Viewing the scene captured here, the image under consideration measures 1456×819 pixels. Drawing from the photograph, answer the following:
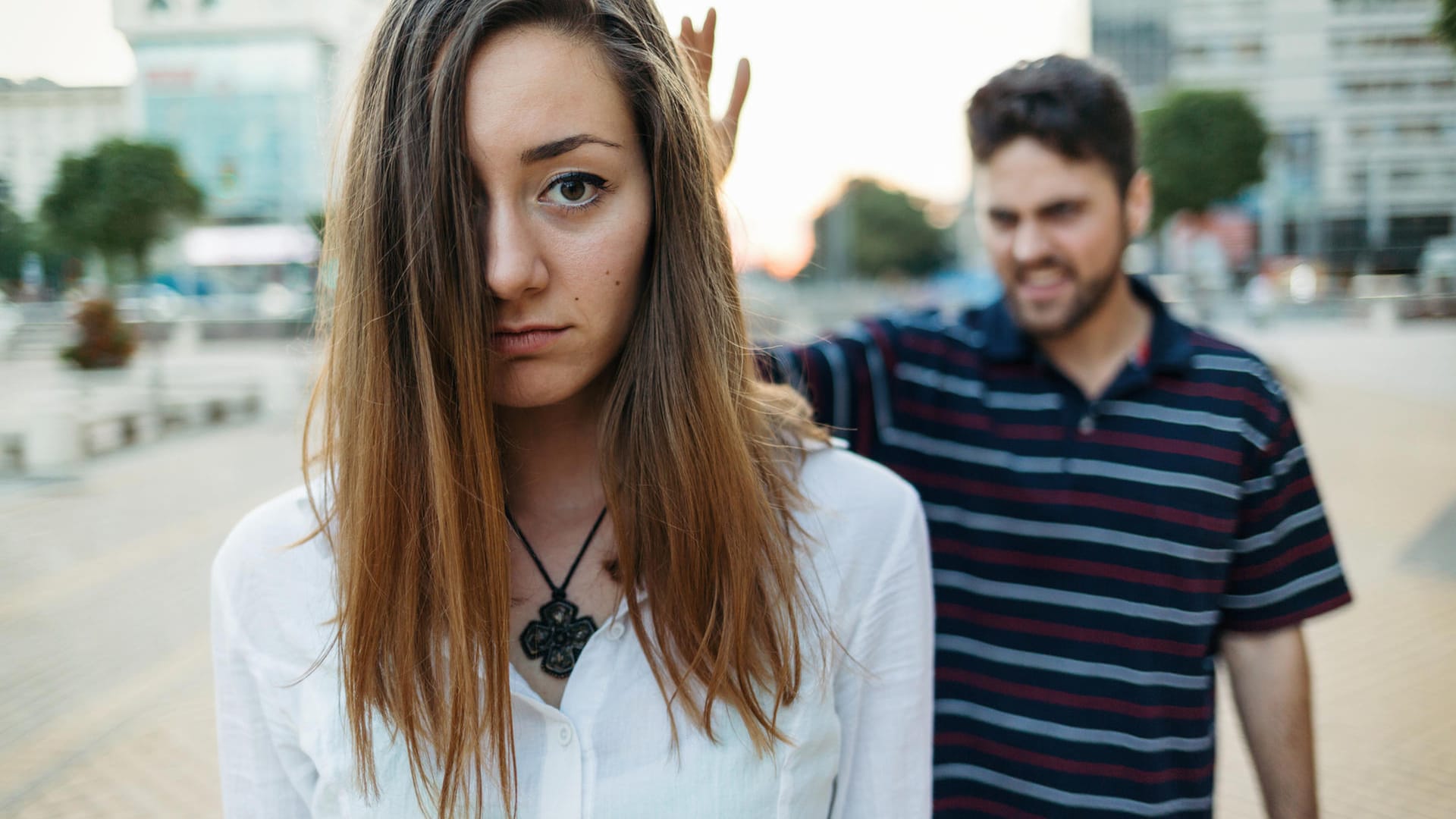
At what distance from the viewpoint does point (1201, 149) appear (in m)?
11.3

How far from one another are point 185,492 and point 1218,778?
7.00 meters

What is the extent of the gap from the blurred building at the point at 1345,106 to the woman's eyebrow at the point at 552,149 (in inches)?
76.5

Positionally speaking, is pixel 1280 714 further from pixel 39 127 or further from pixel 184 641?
pixel 184 641

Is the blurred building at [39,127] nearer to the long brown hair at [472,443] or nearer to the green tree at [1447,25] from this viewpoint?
the long brown hair at [472,443]

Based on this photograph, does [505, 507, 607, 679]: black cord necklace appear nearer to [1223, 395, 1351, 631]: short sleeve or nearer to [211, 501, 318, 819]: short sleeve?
[211, 501, 318, 819]: short sleeve

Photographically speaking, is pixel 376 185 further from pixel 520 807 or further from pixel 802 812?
pixel 802 812

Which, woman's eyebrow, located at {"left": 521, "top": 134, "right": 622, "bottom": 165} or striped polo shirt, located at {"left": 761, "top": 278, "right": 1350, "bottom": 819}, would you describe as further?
striped polo shirt, located at {"left": 761, "top": 278, "right": 1350, "bottom": 819}

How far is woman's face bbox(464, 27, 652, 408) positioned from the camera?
1.10 metres

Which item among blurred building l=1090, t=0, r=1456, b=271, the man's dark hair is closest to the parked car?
blurred building l=1090, t=0, r=1456, b=271

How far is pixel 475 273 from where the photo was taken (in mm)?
1115

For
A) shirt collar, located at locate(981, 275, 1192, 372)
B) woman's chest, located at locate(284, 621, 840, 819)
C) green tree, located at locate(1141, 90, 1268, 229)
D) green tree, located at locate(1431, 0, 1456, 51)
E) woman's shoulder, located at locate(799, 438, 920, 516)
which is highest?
green tree, located at locate(1141, 90, 1268, 229)

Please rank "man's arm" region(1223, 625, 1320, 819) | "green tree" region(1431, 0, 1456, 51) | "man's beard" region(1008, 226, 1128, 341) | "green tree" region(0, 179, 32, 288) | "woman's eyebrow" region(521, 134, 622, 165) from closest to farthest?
"woman's eyebrow" region(521, 134, 622, 165), "man's arm" region(1223, 625, 1320, 819), "man's beard" region(1008, 226, 1128, 341), "green tree" region(0, 179, 32, 288), "green tree" region(1431, 0, 1456, 51)

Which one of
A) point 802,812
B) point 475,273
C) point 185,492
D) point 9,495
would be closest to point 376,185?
point 475,273

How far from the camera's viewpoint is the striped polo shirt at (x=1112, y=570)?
65.6 inches
